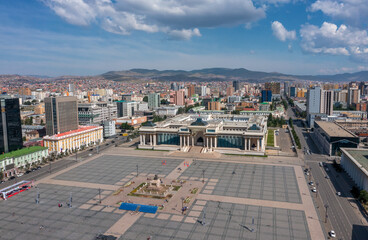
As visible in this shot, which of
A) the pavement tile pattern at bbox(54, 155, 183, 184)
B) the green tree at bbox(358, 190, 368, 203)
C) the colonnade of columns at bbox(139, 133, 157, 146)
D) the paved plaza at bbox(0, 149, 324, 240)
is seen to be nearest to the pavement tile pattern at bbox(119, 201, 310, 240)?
the paved plaza at bbox(0, 149, 324, 240)

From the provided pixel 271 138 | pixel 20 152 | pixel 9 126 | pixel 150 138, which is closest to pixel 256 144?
pixel 271 138

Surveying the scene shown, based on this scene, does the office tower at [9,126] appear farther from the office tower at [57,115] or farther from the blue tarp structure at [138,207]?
the blue tarp structure at [138,207]

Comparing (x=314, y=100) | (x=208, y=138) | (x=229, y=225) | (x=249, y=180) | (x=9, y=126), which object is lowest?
(x=229, y=225)

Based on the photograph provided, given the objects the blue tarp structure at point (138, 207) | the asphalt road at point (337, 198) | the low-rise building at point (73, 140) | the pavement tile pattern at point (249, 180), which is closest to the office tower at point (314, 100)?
the asphalt road at point (337, 198)

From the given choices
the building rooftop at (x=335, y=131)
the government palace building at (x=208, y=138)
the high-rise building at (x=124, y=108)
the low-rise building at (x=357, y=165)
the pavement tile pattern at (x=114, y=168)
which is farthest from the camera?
the high-rise building at (x=124, y=108)

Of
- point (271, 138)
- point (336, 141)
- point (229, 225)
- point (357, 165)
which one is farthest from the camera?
point (271, 138)

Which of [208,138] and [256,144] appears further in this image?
[208,138]

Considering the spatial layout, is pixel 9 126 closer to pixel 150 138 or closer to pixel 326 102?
pixel 150 138

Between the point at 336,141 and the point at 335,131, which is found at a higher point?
the point at 335,131
